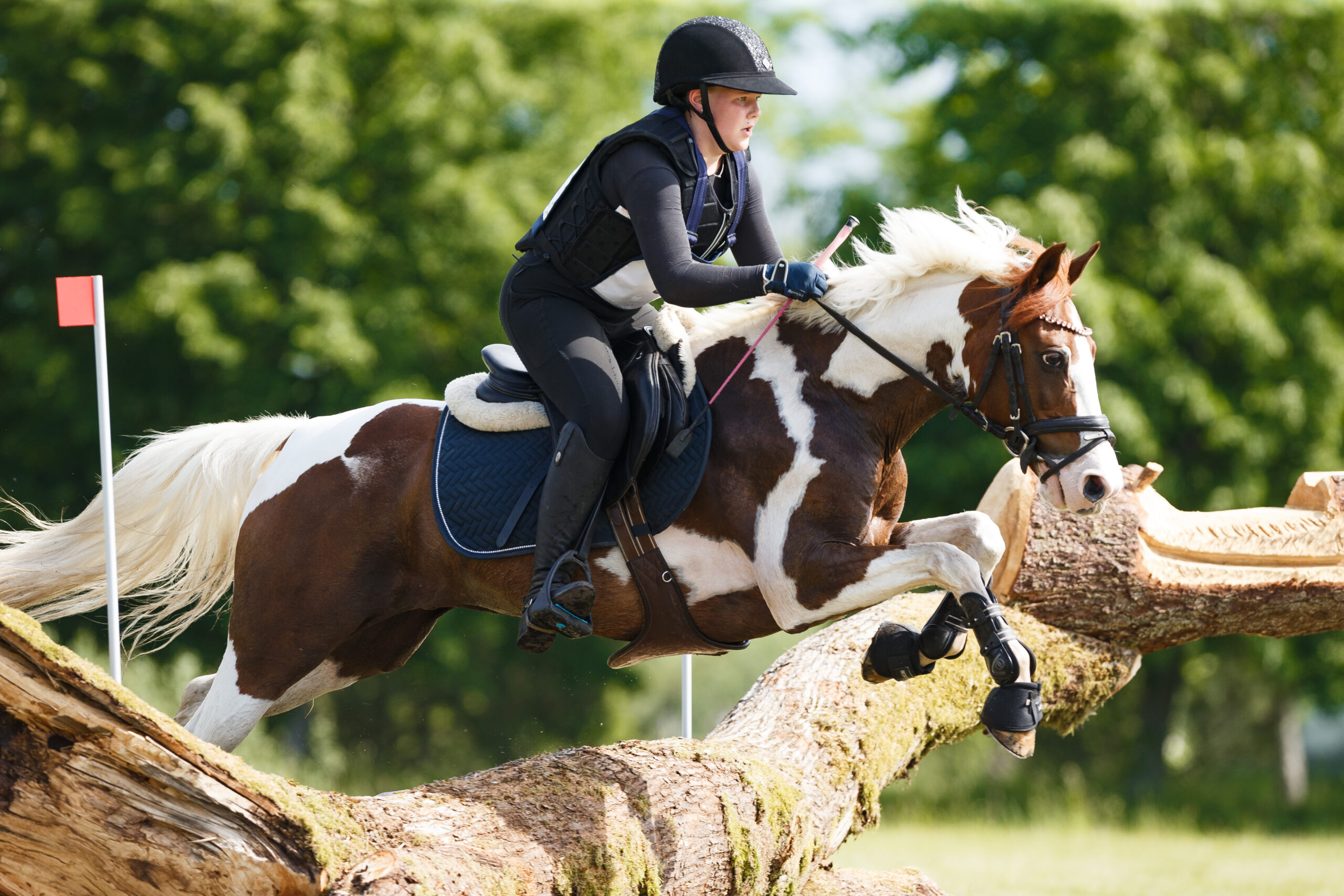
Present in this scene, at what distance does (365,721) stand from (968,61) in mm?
11434

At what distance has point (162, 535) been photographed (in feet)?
14.0

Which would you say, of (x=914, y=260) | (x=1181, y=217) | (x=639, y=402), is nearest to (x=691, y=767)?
Result: (x=639, y=402)

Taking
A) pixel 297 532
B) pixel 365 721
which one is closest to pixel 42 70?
pixel 365 721

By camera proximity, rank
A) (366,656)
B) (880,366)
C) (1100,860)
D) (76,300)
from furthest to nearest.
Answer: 1. (1100,860)
2. (76,300)
3. (366,656)
4. (880,366)

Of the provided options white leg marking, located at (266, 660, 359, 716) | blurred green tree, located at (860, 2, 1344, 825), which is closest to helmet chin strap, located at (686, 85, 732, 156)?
white leg marking, located at (266, 660, 359, 716)

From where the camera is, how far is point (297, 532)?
3896 mm

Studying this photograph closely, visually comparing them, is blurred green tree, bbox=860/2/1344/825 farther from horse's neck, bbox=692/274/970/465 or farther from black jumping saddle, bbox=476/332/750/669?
black jumping saddle, bbox=476/332/750/669

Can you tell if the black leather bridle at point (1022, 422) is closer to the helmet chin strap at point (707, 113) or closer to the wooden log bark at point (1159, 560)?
the helmet chin strap at point (707, 113)

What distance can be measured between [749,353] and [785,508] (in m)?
0.51

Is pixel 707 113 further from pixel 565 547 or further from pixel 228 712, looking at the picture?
pixel 228 712

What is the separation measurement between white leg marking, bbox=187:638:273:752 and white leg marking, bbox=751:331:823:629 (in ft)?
5.54

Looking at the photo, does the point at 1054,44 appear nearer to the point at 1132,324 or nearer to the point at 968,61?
the point at 968,61

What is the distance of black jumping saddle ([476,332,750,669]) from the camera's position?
3.58 meters

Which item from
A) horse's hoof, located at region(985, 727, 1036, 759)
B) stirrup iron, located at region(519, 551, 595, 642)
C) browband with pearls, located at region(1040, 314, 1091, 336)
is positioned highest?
browband with pearls, located at region(1040, 314, 1091, 336)
